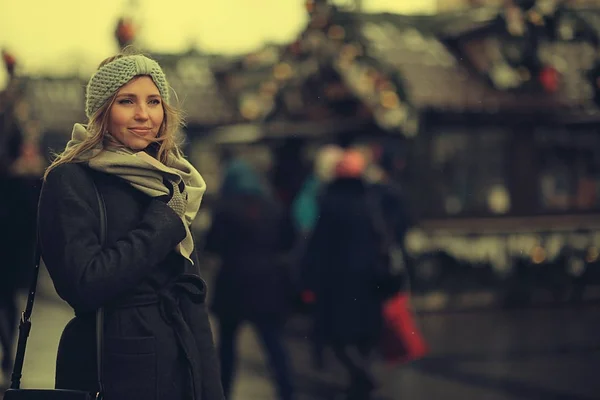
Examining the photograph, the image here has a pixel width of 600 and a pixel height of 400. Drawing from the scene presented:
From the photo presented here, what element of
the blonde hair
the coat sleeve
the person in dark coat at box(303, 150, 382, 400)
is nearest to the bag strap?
the coat sleeve

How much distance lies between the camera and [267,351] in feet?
25.9

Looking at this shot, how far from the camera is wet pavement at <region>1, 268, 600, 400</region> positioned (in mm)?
8648

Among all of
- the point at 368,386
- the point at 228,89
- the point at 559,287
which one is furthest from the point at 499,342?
the point at 228,89

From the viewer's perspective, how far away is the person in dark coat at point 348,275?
8.10 metres

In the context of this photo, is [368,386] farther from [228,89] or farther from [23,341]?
[228,89]

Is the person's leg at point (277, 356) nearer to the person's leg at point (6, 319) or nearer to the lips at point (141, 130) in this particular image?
the person's leg at point (6, 319)

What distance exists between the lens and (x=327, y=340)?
8.16m

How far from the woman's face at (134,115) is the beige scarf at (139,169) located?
0.04m

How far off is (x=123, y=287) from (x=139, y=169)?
34 cm

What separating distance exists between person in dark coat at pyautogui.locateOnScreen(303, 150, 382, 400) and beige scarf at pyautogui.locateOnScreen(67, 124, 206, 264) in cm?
482

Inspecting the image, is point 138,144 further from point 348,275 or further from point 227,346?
point 348,275

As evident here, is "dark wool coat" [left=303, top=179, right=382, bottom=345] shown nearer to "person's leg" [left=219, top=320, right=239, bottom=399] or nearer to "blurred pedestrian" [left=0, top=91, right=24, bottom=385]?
"person's leg" [left=219, top=320, right=239, bottom=399]

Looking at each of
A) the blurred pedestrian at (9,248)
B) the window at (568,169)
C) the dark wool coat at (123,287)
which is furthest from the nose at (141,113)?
the window at (568,169)

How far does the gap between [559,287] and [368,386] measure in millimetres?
8757
